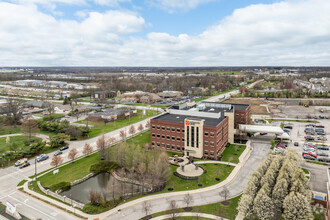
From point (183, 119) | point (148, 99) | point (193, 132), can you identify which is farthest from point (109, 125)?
point (148, 99)

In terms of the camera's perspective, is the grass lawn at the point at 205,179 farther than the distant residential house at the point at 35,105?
No

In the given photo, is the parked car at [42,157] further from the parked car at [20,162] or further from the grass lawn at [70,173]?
the grass lawn at [70,173]

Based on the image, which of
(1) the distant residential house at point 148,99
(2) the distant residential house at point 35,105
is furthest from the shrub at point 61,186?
(1) the distant residential house at point 148,99

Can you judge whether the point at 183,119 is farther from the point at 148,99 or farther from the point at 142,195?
the point at 148,99

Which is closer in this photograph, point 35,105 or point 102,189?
point 102,189

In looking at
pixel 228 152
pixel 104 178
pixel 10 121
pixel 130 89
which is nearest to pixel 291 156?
pixel 228 152
